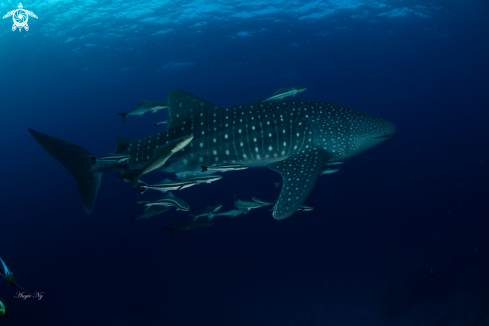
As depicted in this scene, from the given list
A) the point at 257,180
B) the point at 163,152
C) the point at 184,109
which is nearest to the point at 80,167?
the point at 184,109

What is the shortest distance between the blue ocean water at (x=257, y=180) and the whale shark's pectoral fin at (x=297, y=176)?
34.8 feet

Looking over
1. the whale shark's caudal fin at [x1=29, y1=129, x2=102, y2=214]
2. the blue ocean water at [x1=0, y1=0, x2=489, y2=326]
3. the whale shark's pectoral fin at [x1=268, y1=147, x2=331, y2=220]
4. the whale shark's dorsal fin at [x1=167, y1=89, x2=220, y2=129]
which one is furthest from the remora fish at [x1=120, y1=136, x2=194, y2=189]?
the blue ocean water at [x1=0, y1=0, x2=489, y2=326]

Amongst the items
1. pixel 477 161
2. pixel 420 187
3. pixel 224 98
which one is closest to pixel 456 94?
pixel 477 161

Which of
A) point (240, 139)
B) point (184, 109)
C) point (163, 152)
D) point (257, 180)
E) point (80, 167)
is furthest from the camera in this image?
point (257, 180)

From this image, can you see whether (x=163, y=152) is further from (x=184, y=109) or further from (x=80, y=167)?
(x=80, y=167)

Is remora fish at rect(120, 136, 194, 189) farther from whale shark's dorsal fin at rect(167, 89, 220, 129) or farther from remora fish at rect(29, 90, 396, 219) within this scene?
whale shark's dorsal fin at rect(167, 89, 220, 129)

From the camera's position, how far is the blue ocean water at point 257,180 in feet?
46.8

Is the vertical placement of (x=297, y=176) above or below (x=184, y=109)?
below

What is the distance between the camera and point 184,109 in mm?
6172

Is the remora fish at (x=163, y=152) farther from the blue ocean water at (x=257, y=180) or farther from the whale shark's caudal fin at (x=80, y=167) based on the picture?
the blue ocean water at (x=257, y=180)

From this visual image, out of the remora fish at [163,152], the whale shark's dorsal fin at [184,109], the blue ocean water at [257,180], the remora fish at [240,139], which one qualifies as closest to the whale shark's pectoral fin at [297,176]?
the remora fish at [240,139]

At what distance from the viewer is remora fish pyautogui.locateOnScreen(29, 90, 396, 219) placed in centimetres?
595

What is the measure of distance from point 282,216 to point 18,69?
41019mm

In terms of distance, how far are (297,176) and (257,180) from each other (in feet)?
50.3
